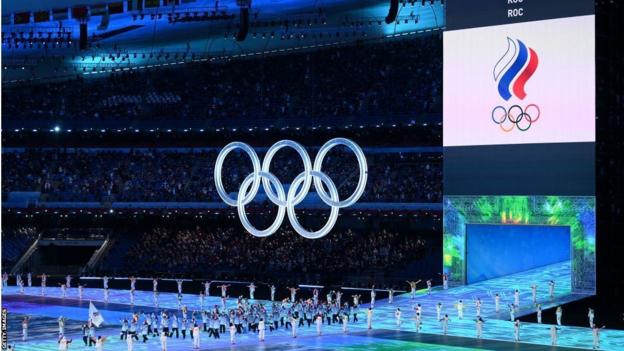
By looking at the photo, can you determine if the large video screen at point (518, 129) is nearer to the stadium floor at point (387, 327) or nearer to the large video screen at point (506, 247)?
the large video screen at point (506, 247)

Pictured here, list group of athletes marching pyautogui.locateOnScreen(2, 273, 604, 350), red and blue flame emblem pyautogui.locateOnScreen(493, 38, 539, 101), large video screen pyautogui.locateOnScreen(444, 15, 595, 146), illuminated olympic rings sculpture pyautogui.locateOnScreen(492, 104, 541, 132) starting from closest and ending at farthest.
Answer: group of athletes marching pyautogui.locateOnScreen(2, 273, 604, 350), large video screen pyautogui.locateOnScreen(444, 15, 595, 146), illuminated olympic rings sculpture pyautogui.locateOnScreen(492, 104, 541, 132), red and blue flame emblem pyautogui.locateOnScreen(493, 38, 539, 101)

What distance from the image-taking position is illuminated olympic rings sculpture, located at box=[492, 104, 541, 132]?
3809 centimetres

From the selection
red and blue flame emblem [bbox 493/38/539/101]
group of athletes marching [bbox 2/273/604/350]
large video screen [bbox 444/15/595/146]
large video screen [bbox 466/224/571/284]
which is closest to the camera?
group of athletes marching [bbox 2/273/604/350]

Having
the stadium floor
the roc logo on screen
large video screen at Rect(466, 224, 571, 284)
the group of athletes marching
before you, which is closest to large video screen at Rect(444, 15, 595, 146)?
the roc logo on screen

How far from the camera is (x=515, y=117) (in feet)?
127

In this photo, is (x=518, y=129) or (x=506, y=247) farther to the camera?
(x=506, y=247)

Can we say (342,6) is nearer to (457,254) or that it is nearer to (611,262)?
(457,254)

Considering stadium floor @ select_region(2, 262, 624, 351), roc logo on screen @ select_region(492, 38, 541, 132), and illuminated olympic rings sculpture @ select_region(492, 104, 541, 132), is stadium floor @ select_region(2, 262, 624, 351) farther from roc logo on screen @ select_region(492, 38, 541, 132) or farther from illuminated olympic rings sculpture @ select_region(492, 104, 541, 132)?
roc logo on screen @ select_region(492, 38, 541, 132)

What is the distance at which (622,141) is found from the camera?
38062 mm

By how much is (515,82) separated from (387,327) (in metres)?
13.7

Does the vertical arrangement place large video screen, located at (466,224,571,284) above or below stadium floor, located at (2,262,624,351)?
above

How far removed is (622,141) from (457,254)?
907cm

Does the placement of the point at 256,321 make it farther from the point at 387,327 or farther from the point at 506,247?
the point at 506,247

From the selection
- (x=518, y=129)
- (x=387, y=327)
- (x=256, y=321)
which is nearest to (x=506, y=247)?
(x=518, y=129)
